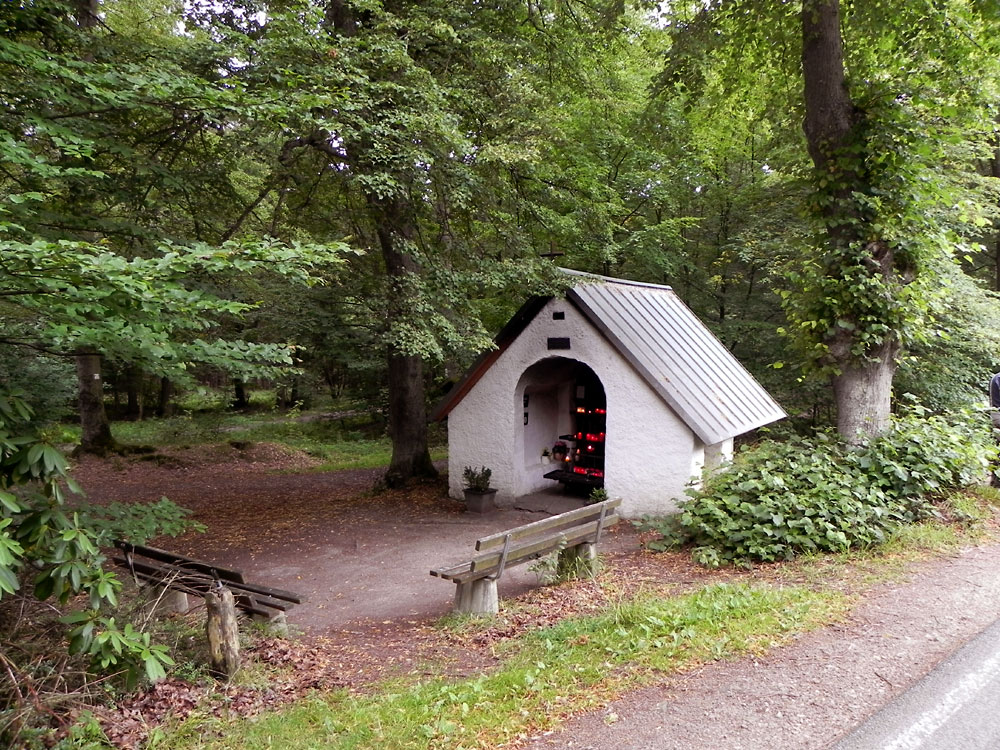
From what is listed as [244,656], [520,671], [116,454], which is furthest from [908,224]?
[116,454]

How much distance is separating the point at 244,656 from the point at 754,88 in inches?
534

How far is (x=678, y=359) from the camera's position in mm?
10867

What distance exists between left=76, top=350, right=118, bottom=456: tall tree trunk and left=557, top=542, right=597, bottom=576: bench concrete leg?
13.7 m

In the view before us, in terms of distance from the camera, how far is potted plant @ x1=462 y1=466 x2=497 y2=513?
11562mm

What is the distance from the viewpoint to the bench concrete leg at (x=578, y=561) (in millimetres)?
7480

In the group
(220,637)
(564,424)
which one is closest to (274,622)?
(220,637)

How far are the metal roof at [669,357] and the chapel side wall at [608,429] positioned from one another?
22 cm

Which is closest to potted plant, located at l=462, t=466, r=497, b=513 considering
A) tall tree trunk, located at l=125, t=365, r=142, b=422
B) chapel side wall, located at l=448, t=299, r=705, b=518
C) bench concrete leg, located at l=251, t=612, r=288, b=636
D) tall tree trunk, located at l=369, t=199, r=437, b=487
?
chapel side wall, located at l=448, t=299, r=705, b=518

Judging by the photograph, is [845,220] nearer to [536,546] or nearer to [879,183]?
[879,183]

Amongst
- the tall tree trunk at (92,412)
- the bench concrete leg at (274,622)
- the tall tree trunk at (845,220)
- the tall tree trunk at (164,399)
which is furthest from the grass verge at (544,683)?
the tall tree trunk at (164,399)

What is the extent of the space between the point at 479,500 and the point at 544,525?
4.62 meters

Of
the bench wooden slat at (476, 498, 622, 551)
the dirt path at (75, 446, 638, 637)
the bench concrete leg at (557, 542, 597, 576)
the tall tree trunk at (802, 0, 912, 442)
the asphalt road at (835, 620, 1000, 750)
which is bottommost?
the dirt path at (75, 446, 638, 637)

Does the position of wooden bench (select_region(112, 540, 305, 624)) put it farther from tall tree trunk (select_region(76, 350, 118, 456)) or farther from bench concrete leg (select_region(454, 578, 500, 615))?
tall tree trunk (select_region(76, 350, 118, 456))

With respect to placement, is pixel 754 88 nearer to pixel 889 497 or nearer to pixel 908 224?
pixel 908 224
